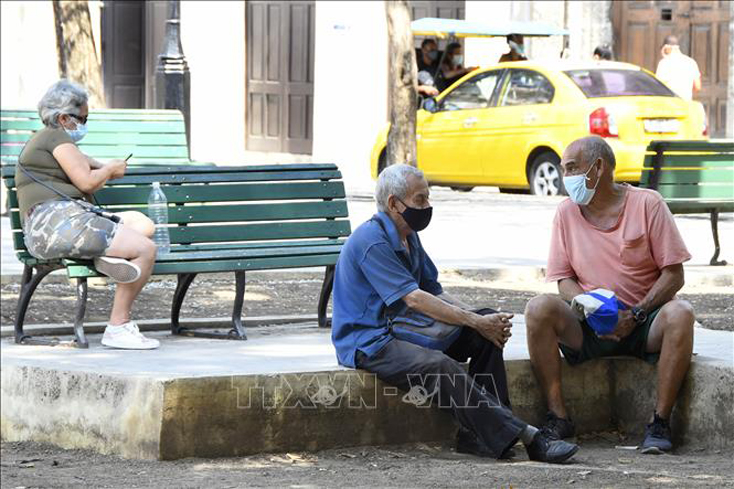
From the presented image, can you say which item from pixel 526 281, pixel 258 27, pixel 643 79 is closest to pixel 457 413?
pixel 526 281

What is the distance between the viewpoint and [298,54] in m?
25.5

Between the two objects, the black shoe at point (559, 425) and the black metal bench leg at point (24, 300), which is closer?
the black shoe at point (559, 425)

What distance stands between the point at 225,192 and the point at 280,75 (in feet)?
56.2

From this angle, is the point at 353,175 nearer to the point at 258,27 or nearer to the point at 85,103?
the point at 258,27

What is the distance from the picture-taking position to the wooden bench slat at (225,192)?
8.65 m

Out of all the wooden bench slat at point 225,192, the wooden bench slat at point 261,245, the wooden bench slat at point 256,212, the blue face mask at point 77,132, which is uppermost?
the blue face mask at point 77,132

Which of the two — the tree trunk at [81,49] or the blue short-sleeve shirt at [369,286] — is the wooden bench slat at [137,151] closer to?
the tree trunk at [81,49]

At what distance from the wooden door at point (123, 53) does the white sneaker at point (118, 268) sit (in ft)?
68.5

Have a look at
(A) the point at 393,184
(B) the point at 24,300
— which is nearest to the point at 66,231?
(B) the point at 24,300

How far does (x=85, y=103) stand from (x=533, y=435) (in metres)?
2.85

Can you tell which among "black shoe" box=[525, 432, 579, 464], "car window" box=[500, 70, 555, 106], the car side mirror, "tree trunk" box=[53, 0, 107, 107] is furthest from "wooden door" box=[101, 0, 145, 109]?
"black shoe" box=[525, 432, 579, 464]

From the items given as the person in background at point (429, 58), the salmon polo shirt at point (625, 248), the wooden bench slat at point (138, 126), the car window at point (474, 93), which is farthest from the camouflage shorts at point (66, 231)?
the person in background at point (429, 58)

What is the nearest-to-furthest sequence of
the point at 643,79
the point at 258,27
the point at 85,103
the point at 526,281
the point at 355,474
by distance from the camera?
the point at 355,474, the point at 85,103, the point at 526,281, the point at 643,79, the point at 258,27

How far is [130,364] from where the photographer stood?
7312mm
